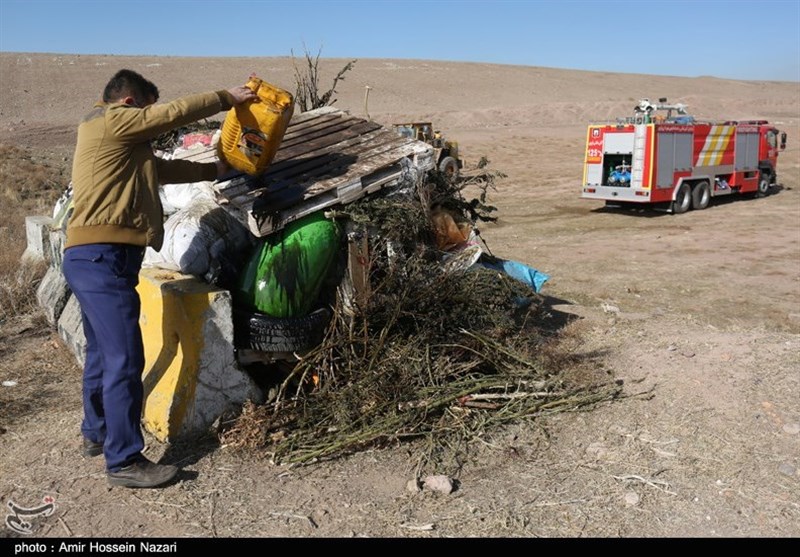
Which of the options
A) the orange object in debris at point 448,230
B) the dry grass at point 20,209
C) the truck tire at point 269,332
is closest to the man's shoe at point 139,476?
the truck tire at point 269,332

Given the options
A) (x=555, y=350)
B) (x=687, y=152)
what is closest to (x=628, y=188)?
(x=687, y=152)

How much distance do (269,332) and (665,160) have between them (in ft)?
42.2

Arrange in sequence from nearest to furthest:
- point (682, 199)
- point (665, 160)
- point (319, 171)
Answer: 1. point (319, 171)
2. point (665, 160)
3. point (682, 199)

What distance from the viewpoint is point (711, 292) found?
8148 millimetres

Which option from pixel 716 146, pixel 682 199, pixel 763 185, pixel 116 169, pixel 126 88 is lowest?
pixel 682 199

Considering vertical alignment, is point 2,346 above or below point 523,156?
below

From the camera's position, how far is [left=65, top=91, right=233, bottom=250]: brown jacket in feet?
10.5

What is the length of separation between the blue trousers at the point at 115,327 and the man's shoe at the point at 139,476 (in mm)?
28

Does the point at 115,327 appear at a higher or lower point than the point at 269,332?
higher

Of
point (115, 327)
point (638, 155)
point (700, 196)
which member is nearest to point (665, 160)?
point (638, 155)

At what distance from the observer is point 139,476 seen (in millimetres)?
3285

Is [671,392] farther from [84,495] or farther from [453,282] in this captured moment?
[84,495]

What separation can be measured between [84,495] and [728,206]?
16.3 m

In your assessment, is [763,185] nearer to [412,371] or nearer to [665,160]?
[665,160]
